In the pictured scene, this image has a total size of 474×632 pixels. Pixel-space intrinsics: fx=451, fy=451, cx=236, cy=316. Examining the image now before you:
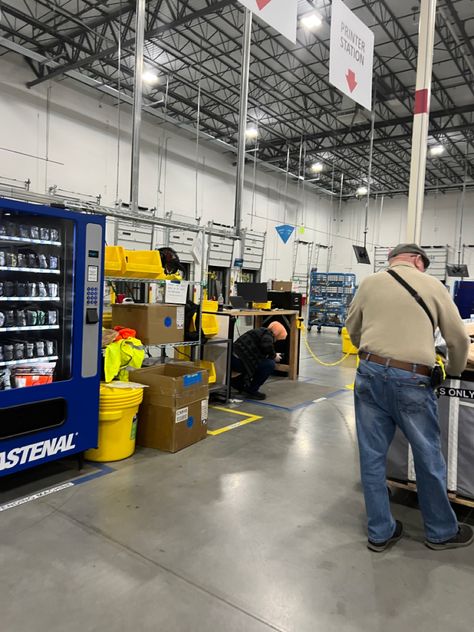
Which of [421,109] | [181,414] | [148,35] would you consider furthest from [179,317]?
[148,35]

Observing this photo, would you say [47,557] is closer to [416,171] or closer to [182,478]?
[182,478]

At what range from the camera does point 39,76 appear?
9922 millimetres

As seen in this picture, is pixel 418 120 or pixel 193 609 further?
pixel 418 120

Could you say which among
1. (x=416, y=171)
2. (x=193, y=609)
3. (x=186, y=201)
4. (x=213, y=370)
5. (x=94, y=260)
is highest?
(x=186, y=201)

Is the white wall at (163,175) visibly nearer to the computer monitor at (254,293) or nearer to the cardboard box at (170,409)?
the computer monitor at (254,293)

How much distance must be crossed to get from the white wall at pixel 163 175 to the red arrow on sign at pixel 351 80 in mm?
7594

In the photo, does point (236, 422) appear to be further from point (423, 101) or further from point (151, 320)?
point (423, 101)

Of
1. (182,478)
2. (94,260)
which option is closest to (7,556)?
(182,478)

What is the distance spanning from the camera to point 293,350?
7.46m

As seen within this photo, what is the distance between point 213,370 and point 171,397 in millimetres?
1741

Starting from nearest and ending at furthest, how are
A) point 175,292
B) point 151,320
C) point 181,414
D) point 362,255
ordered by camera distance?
point 181,414 < point 151,320 < point 175,292 < point 362,255

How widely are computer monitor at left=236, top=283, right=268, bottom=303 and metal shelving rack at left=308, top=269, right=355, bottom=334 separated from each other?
8.26 meters

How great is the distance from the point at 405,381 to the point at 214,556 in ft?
4.50

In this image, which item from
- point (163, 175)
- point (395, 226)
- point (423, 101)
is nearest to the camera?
point (423, 101)
